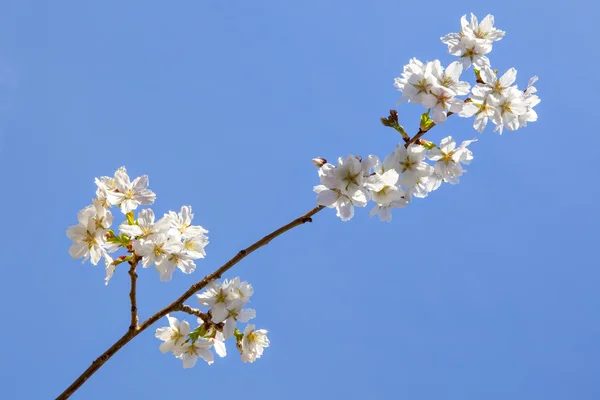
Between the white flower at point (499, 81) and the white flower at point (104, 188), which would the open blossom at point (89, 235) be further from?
the white flower at point (499, 81)

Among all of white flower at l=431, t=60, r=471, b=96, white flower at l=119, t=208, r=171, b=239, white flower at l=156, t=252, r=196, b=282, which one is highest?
white flower at l=119, t=208, r=171, b=239

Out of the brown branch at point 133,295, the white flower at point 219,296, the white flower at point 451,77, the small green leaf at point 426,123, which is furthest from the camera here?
the white flower at point 451,77

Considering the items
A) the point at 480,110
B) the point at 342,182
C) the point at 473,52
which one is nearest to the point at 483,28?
the point at 473,52

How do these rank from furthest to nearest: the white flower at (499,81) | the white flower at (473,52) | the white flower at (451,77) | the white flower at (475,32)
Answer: the white flower at (475,32), the white flower at (473,52), the white flower at (499,81), the white flower at (451,77)

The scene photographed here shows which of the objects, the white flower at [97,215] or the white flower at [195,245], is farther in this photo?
the white flower at [195,245]

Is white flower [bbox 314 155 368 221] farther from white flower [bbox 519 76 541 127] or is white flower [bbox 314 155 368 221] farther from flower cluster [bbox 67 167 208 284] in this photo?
white flower [bbox 519 76 541 127]

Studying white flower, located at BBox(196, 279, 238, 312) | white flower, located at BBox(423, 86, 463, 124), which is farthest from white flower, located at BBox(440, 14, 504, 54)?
white flower, located at BBox(196, 279, 238, 312)

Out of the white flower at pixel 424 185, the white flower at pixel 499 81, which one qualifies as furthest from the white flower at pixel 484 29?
the white flower at pixel 424 185
